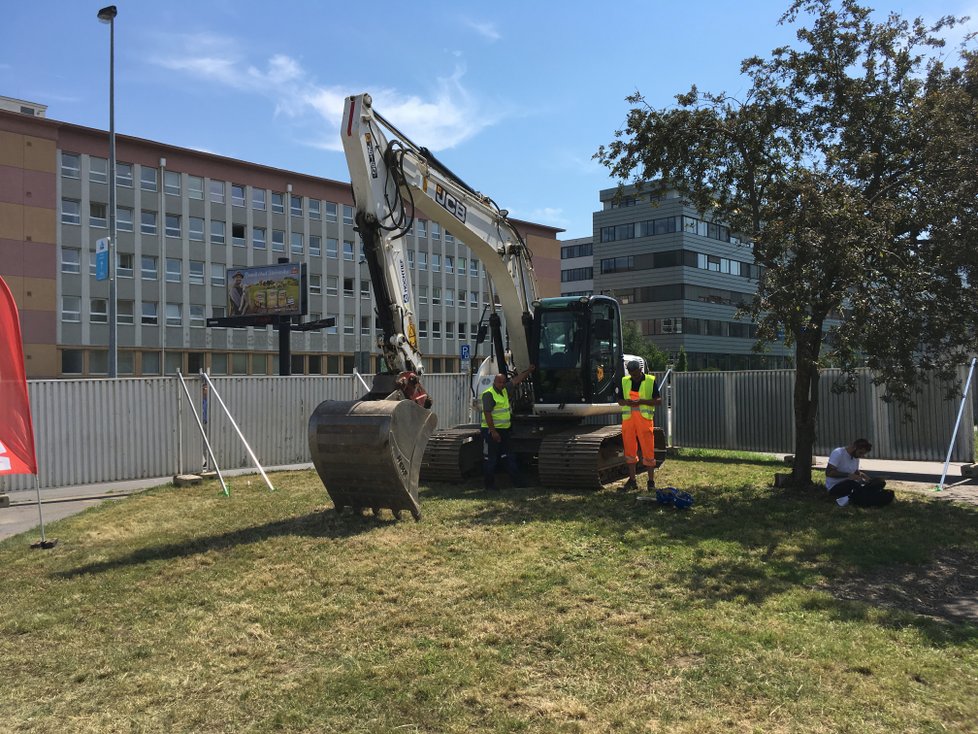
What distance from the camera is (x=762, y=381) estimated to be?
58.3 ft

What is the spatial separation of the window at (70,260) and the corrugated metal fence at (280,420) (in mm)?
34323

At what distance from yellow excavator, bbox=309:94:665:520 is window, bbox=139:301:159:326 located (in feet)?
130

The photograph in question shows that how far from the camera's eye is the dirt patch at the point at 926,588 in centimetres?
595

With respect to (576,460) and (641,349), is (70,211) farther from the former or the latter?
(576,460)

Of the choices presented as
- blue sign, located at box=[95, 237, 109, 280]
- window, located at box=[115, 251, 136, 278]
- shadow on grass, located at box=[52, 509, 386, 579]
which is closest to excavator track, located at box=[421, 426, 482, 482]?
shadow on grass, located at box=[52, 509, 386, 579]

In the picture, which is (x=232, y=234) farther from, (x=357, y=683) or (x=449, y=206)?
(x=357, y=683)

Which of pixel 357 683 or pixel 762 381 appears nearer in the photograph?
pixel 357 683

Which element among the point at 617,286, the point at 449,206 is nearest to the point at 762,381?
the point at 449,206

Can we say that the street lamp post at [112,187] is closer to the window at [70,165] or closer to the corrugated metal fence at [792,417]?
the corrugated metal fence at [792,417]

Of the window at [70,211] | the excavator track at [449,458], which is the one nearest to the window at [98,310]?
the window at [70,211]

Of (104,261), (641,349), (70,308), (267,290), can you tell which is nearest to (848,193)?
(104,261)

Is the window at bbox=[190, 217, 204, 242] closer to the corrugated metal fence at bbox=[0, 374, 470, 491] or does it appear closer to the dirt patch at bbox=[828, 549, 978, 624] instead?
the corrugated metal fence at bbox=[0, 374, 470, 491]

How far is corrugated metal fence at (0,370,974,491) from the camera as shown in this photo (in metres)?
13.7

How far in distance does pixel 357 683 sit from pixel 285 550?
347cm
